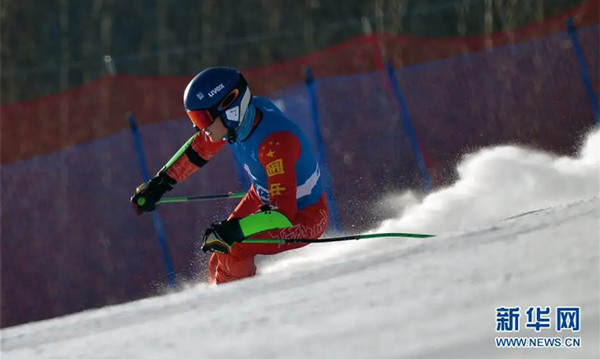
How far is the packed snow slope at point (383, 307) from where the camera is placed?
189 cm

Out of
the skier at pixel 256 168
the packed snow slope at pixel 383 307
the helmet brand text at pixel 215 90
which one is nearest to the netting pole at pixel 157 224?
the skier at pixel 256 168

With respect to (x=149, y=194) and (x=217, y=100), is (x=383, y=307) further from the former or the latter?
(x=149, y=194)

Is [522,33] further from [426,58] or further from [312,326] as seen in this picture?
[312,326]

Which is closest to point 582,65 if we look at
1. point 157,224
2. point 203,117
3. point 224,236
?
point 157,224

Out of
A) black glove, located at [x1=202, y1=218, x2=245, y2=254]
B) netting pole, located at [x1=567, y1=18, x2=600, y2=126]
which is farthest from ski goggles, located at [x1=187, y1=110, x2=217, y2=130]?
netting pole, located at [x1=567, y1=18, x2=600, y2=126]

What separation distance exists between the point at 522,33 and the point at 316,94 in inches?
114

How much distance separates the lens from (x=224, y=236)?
4547mm

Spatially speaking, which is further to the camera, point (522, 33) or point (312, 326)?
point (522, 33)

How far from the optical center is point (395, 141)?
32.3 feet

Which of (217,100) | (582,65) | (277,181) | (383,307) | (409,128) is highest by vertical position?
(582,65)

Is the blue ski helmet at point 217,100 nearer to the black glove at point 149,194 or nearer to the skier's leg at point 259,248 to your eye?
the skier's leg at point 259,248

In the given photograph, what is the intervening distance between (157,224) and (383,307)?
24.9 ft

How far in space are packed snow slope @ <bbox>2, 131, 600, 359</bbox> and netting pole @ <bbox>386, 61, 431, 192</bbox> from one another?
6596mm

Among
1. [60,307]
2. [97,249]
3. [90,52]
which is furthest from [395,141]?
[90,52]
